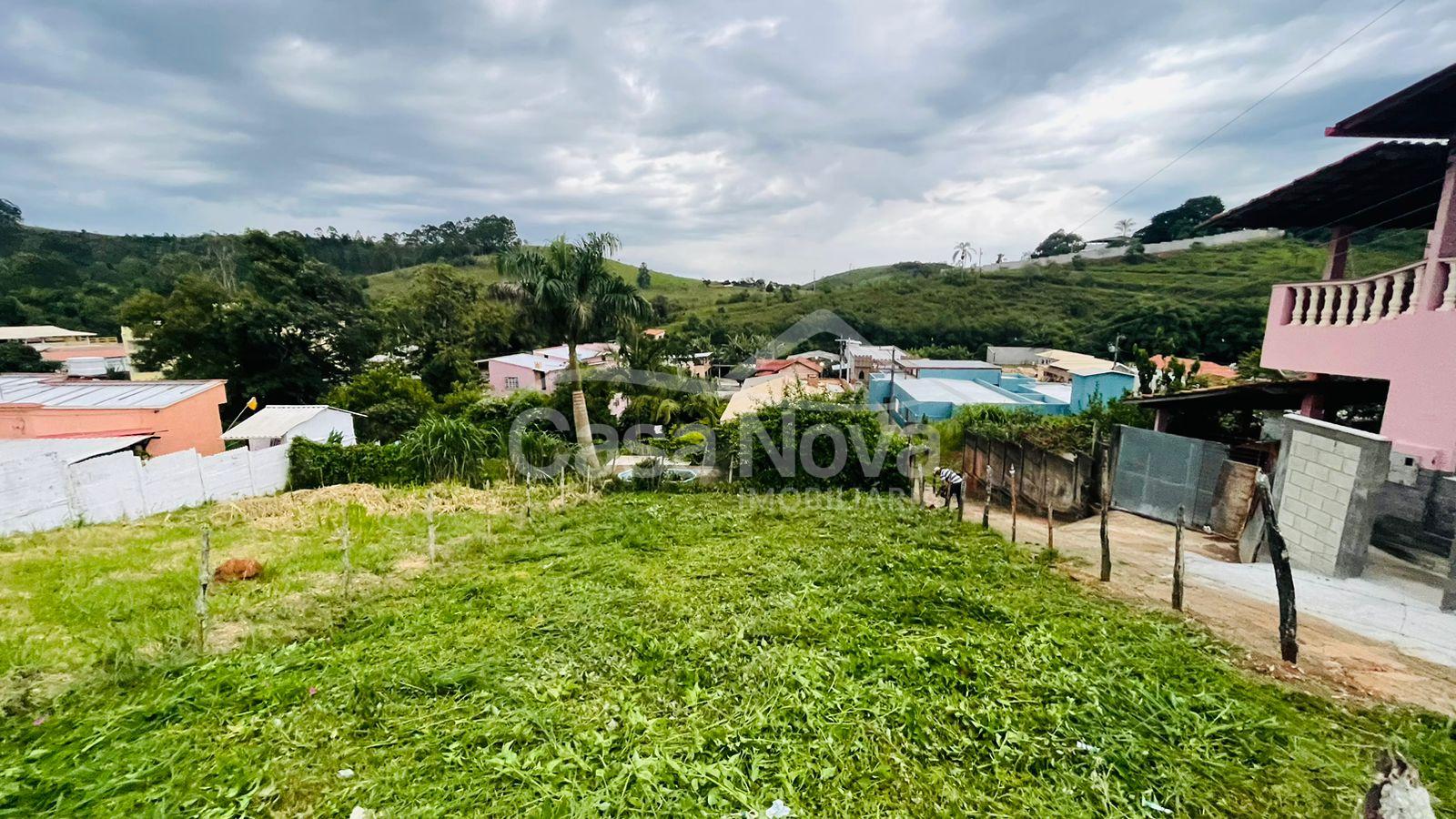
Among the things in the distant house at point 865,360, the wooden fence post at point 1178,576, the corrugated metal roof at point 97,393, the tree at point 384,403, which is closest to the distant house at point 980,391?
the distant house at point 865,360

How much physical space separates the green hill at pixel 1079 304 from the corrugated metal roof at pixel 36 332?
139ft

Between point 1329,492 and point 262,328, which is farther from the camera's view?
point 262,328

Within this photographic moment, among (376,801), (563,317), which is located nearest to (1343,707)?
(376,801)

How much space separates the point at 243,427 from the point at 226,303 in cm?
1002

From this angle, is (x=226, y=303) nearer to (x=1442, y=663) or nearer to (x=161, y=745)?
(x=161, y=745)

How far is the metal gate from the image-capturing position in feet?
23.8

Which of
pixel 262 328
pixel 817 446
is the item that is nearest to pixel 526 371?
pixel 262 328

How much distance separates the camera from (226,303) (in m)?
20.1

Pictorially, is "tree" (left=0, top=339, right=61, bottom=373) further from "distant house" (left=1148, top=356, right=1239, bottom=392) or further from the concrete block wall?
"distant house" (left=1148, top=356, right=1239, bottom=392)

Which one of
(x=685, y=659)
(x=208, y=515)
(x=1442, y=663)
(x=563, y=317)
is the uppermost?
(x=563, y=317)

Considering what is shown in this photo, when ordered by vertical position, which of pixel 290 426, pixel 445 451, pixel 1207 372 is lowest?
pixel 445 451

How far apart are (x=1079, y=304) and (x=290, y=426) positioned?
56864mm

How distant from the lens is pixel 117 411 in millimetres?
11281

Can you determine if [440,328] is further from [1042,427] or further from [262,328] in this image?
[1042,427]
